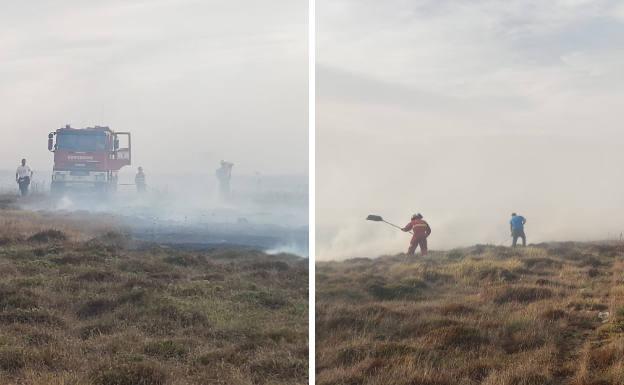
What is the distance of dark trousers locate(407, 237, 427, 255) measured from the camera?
4.80 metres

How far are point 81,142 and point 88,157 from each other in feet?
0.34

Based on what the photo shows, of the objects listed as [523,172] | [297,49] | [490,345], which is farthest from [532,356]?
[297,49]

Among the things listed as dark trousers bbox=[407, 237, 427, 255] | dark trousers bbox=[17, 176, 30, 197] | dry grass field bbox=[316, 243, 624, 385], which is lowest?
dry grass field bbox=[316, 243, 624, 385]

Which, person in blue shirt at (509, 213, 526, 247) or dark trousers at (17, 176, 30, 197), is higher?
dark trousers at (17, 176, 30, 197)

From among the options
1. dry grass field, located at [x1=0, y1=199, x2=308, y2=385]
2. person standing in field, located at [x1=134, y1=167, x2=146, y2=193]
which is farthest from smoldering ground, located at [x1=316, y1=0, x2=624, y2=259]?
person standing in field, located at [x1=134, y1=167, x2=146, y2=193]

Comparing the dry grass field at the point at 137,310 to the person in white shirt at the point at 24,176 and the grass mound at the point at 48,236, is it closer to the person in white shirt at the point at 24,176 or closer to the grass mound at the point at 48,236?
the grass mound at the point at 48,236

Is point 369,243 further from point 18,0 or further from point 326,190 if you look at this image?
point 18,0

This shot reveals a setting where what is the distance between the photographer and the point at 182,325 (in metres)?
4.82

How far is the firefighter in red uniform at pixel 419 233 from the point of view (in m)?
4.82

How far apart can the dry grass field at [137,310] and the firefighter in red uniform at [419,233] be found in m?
0.81

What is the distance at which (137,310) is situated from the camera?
4816 mm

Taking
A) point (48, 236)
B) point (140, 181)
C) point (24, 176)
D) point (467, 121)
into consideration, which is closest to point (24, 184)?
point (24, 176)

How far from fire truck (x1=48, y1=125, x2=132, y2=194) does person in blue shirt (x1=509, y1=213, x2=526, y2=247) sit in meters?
2.37

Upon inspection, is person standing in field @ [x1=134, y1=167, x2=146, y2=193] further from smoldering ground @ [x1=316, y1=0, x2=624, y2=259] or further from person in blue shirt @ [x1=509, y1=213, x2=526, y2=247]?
person in blue shirt @ [x1=509, y1=213, x2=526, y2=247]
